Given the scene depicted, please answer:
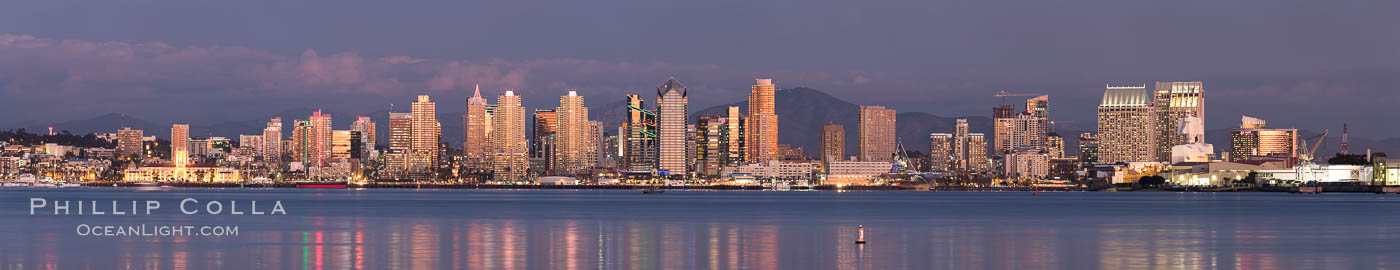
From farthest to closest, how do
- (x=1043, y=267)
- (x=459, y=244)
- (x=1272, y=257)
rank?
(x=459, y=244) < (x=1272, y=257) < (x=1043, y=267)

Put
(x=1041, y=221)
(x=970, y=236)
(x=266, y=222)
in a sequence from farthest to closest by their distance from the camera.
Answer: (x=1041, y=221) → (x=266, y=222) → (x=970, y=236)

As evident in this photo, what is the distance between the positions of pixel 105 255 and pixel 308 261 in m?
6.80

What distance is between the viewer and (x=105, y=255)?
46.1m

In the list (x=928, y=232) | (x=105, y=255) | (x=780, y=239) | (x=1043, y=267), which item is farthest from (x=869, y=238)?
(x=105, y=255)

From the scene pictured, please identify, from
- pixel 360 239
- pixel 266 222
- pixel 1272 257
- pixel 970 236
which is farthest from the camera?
pixel 266 222

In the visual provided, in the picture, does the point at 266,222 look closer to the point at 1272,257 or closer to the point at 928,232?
the point at 928,232

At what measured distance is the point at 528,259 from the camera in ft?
152

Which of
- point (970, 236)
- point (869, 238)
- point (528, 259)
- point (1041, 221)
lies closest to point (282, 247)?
point (528, 259)

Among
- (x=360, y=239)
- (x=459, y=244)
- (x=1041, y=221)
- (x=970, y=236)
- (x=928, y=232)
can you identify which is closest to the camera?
(x=459, y=244)

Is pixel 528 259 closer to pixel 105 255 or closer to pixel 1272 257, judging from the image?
pixel 105 255

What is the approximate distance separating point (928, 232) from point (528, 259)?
91.8 feet

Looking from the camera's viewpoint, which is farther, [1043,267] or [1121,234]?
[1121,234]

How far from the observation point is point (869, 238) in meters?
61.8

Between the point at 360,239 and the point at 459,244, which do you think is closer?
the point at 459,244
